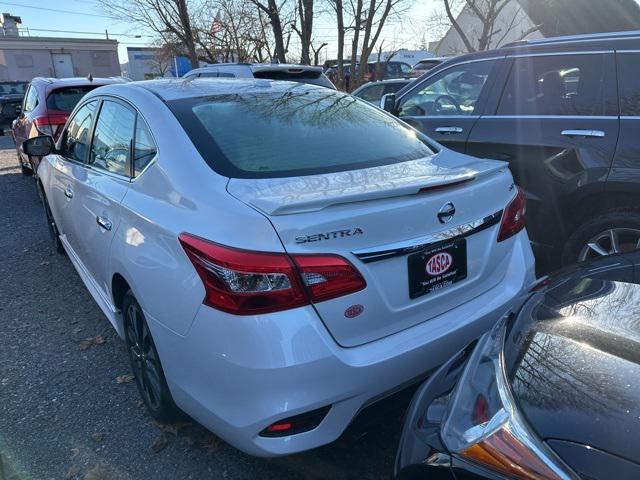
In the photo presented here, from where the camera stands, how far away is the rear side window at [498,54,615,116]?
353cm

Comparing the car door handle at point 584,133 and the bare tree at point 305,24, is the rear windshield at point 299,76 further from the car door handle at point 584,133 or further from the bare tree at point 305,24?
the bare tree at point 305,24

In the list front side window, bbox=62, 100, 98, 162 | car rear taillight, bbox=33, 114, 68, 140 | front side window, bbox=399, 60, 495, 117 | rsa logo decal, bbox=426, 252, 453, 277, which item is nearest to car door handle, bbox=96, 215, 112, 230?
front side window, bbox=62, 100, 98, 162

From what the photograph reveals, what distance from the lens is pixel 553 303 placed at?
1.88 m

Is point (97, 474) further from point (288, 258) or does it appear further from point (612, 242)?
point (612, 242)

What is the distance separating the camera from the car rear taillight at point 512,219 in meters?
2.43

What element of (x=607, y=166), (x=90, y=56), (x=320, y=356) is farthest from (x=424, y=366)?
(x=90, y=56)

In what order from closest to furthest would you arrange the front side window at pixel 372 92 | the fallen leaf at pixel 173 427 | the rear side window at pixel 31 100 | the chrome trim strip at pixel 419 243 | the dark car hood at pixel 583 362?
the dark car hood at pixel 583 362 < the chrome trim strip at pixel 419 243 < the fallen leaf at pixel 173 427 < the rear side window at pixel 31 100 < the front side window at pixel 372 92

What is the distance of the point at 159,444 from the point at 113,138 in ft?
5.83

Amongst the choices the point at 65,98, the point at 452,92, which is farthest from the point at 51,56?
the point at 452,92

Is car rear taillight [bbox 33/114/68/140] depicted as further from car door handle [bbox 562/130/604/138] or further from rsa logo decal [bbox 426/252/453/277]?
rsa logo decal [bbox 426/252/453/277]

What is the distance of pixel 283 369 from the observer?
5.88 feet

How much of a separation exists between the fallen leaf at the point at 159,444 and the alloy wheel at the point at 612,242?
286cm

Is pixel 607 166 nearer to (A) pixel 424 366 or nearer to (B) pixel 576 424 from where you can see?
(A) pixel 424 366

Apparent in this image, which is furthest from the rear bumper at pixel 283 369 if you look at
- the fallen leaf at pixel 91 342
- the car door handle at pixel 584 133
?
the car door handle at pixel 584 133
